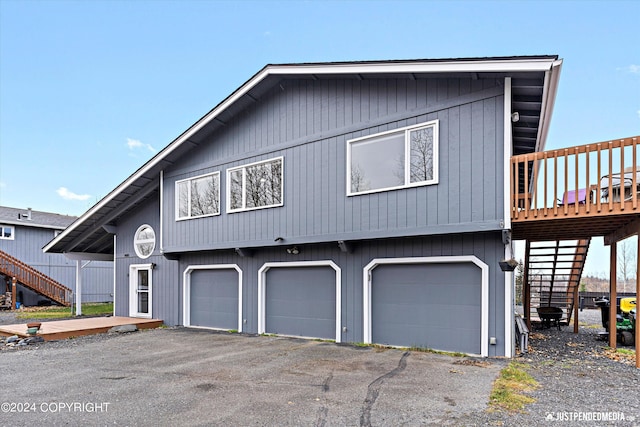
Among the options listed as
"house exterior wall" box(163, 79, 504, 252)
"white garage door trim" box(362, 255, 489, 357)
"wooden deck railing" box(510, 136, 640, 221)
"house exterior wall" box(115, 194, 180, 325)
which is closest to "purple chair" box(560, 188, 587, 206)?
"wooden deck railing" box(510, 136, 640, 221)

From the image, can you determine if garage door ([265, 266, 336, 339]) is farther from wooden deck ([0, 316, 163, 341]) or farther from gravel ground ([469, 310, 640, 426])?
wooden deck ([0, 316, 163, 341])

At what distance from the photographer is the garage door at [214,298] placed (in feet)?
35.8

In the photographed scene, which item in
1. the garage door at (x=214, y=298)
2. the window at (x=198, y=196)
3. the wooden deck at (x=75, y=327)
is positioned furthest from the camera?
the window at (x=198, y=196)

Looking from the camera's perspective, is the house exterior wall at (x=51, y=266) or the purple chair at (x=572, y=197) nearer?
the purple chair at (x=572, y=197)

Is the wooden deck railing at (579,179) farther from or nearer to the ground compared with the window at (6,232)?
farther from the ground

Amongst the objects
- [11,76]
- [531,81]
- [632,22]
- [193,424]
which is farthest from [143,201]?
[632,22]

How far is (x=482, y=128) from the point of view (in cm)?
705

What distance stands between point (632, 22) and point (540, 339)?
11.5 m

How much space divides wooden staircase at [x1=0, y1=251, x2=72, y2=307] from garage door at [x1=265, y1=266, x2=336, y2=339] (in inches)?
632

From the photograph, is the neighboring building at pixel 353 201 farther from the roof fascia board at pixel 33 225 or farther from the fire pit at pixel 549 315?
the roof fascia board at pixel 33 225

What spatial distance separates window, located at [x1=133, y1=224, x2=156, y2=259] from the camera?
13008 mm

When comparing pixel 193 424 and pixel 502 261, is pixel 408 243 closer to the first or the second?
pixel 502 261

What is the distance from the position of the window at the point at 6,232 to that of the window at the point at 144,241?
1238 cm

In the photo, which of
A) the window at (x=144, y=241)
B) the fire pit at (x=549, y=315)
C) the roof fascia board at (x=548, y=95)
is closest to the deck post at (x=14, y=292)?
the window at (x=144, y=241)
